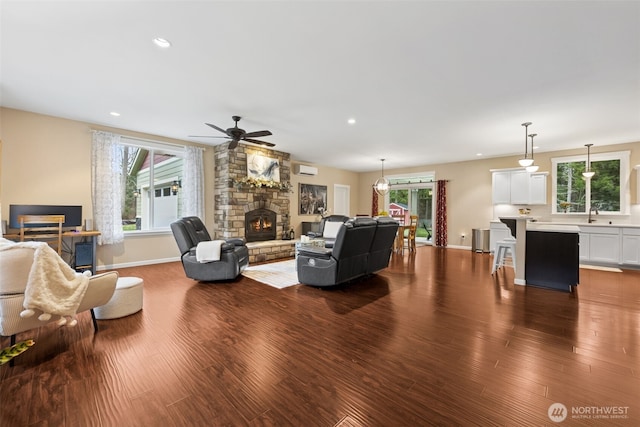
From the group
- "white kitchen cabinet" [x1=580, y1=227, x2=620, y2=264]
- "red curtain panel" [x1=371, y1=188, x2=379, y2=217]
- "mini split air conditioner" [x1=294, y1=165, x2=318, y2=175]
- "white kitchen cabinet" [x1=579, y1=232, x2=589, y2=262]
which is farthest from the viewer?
"red curtain panel" [x1=371, y1=188, x2=379, y2=217]

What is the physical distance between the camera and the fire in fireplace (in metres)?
6.84

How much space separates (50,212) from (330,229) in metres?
5.41

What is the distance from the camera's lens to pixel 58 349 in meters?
2.27

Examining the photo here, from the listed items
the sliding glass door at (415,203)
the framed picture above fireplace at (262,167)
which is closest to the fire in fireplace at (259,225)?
the framed picture above fireplace at (262,167)

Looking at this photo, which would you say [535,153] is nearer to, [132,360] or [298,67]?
[298,67]

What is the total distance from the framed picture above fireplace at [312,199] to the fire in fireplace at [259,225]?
5.59 ft

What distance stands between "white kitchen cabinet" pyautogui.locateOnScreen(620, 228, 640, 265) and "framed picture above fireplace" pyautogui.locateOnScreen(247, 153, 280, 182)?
785 centimetres

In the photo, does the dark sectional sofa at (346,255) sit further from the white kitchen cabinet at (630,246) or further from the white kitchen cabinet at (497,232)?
the white kitchen cabinet at (630,246)

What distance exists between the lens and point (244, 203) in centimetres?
666

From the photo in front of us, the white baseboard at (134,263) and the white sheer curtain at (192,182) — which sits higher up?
the white sheer curtain at (192,182)

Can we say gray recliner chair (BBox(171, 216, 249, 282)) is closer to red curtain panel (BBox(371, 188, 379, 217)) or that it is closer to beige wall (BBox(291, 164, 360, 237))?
beige wall (BBox(291, 164, 360, 237))

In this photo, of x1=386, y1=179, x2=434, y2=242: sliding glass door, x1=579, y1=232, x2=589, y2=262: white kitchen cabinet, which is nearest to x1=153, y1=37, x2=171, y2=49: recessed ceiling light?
x1=386, y1=179, x2=434, y2=242: sliding glass door

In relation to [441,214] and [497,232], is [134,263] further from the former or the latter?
[497,232]

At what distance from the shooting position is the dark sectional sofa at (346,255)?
3.85m
